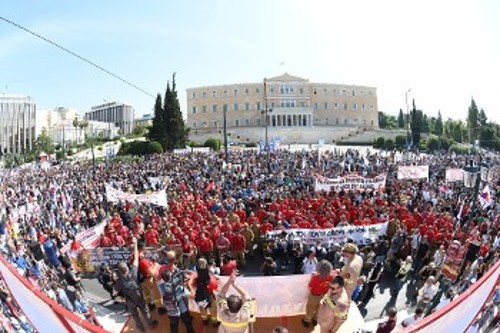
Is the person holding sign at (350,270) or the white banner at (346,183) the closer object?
the person holding sign at (350,270)

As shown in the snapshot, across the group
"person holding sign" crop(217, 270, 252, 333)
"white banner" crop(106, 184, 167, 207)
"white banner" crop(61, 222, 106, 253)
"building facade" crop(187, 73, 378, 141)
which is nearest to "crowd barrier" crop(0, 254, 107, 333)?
"person holding sign" crop(217, 270, 252, 333)

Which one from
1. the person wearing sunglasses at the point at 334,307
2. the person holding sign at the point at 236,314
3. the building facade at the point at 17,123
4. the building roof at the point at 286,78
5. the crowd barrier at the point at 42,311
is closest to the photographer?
the crowd barrier at the point at 42,311

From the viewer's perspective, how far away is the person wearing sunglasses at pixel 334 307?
267 inches

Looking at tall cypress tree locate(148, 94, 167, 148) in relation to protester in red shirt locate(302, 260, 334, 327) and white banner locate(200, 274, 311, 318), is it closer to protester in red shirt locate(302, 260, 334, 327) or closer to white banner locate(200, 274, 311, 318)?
white banner locate(200, 274, 311, 318)

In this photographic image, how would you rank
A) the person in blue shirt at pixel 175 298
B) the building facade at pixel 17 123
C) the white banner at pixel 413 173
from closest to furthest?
1. the person in blue shirt at pixel 175 298
2. the white banner at pixel 413 173
3. the building facade at pixel 17 123

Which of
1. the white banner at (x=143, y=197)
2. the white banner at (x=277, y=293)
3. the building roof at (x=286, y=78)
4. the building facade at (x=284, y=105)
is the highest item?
the building roof at (x=286, y=78)

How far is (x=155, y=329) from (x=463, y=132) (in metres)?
104

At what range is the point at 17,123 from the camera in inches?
5822

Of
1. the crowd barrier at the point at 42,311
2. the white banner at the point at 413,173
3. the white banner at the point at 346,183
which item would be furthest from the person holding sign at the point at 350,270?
the white banner at the point at 413,173

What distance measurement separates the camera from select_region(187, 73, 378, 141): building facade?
122 m

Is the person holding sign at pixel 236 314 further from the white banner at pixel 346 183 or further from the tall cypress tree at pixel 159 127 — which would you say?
the tall cypress tree at pixel 159 127

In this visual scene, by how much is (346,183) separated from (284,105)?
104 metres

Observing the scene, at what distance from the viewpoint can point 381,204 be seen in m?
19.8

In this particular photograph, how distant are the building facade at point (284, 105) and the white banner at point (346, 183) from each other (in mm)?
95109
